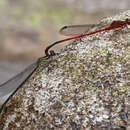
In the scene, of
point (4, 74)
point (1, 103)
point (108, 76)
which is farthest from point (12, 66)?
point (108, 76)

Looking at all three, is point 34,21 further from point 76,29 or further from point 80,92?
point 80,92

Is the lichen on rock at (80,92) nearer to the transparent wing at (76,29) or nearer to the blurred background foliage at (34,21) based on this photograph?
the transparent wing at (76,29)

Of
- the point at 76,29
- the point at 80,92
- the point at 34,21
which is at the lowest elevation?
the point at 80,92

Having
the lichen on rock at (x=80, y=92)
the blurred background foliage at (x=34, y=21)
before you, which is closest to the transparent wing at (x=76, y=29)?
the lichen on rock at (x=80, y=92)

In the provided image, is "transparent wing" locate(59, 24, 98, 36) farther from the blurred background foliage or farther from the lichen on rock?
the blurred background foliage

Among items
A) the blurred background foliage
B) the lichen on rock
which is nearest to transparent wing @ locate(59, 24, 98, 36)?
the lichen on rock

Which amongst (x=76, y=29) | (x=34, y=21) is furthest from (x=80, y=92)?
(x=34, y=21)
